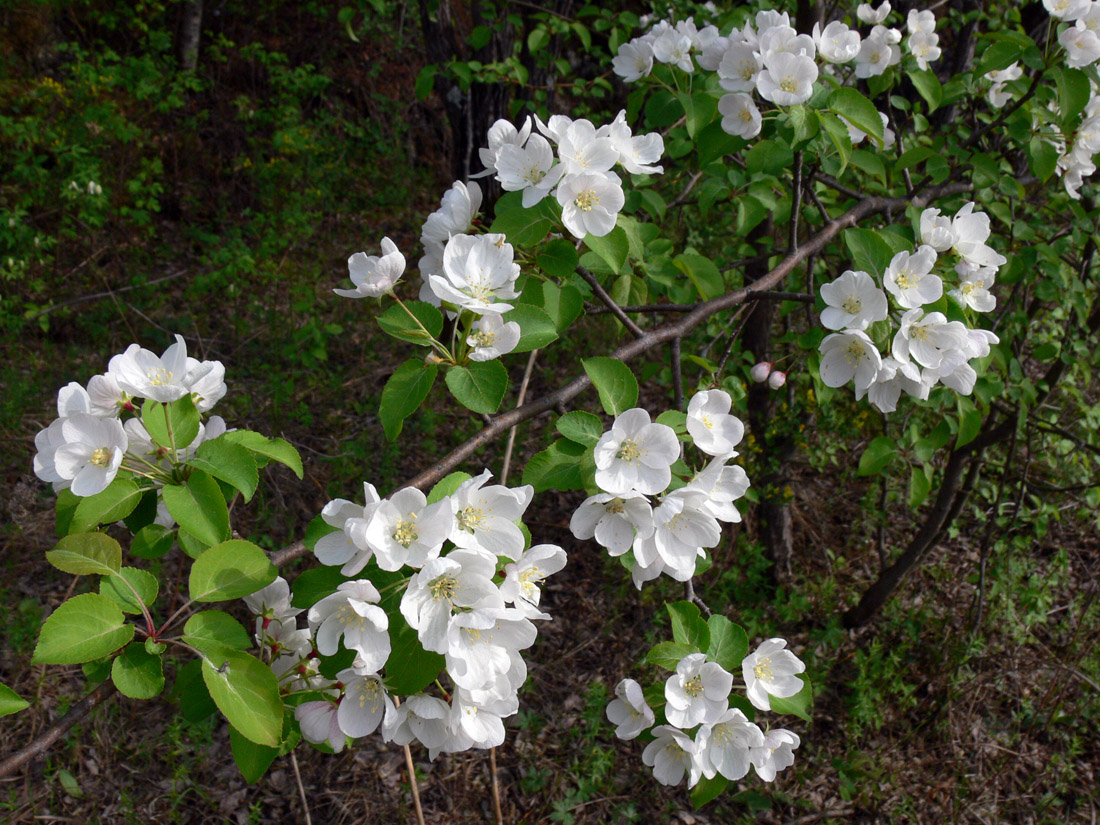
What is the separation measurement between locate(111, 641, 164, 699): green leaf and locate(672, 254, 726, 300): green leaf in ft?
4.65

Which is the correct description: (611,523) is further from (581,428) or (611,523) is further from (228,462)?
(228,462)

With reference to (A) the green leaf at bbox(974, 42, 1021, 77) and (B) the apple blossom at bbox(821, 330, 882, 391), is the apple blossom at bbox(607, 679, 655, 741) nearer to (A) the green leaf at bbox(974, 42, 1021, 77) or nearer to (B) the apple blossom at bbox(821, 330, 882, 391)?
(B) the apple blossom at bbox(821, 330, 882, 391)

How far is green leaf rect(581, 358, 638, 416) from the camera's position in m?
1.23

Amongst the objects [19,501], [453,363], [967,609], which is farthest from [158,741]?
[967,609]

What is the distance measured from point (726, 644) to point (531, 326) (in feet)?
2.19

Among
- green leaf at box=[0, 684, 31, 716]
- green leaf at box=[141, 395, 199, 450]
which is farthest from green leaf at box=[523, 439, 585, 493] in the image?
green leaf at box=[0, 684, 31, 716]

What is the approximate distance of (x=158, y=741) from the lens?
2.75 metres

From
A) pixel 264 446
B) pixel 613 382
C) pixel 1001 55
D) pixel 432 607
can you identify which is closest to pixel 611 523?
pixel 613 382

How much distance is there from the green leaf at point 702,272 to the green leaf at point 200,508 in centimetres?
125

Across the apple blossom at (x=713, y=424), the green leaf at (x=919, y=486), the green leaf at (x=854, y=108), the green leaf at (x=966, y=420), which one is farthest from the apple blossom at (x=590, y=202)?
the green leaf at (x=919, y=486)

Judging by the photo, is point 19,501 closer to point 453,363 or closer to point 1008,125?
point 453,363

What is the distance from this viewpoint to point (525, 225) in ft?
4.56

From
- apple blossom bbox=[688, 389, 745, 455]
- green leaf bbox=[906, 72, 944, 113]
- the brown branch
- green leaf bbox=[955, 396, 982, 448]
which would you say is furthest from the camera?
green leaf bbox=[906, 72, 944, 113]

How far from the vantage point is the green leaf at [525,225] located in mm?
1382
